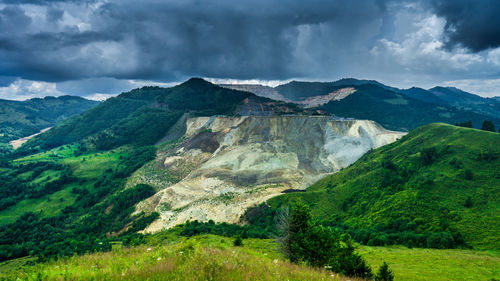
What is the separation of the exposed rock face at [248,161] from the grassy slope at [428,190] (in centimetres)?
1262

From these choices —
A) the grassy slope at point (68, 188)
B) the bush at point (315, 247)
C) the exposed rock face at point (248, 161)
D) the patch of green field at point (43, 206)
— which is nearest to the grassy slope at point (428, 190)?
the exposed rock face at point (248, 161)

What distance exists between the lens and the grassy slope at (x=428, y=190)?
3850 cm

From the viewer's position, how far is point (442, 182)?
1809 inches

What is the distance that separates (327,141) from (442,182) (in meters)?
46.8

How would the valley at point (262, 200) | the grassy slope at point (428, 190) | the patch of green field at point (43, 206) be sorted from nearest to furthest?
the valley at point (262, 200)
the grassy slope at point (428, 190)
the patch of green field at point (43, 206)

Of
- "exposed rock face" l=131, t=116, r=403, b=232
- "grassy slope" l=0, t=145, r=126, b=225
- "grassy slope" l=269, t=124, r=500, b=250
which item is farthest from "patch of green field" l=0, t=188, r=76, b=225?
"grassy slope" l=269, t=124, r=500, b=250

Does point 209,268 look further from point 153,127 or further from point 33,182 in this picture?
point 153,127

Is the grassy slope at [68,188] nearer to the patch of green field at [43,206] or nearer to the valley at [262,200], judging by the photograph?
the patch of green field at [43,206]

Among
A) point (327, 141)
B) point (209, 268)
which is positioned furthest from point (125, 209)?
point (209, 268)

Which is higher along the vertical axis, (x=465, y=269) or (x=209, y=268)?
(x=209, y=268)

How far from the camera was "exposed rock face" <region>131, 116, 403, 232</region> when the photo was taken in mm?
67938

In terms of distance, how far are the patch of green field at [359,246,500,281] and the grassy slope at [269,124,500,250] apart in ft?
20.7

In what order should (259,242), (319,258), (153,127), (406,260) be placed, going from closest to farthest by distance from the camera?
(319,258), (406,260), (259,242), (153,127)

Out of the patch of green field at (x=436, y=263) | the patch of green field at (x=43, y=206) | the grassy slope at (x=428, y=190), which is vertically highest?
the grassy slope at (x=428, y=190)
